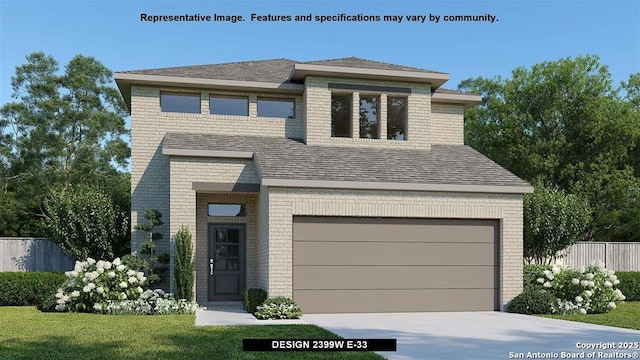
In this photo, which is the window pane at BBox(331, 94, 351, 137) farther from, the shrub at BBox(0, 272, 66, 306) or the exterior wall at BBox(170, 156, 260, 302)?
the shrub at BBox(0, 272, 66, 306)

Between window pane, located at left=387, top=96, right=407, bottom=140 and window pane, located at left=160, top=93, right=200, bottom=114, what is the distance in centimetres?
606

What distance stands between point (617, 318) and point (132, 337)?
36.7 feet

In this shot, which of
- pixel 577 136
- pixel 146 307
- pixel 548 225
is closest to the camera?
pixel 146 307

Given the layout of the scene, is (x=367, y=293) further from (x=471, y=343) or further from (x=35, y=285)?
(x=35, y=285)

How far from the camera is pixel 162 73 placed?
61.4 feet

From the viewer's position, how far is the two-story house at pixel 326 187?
1595 cm

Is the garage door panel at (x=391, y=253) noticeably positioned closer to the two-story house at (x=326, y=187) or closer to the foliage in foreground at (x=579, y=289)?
the two-story house at (x=326, y=187)

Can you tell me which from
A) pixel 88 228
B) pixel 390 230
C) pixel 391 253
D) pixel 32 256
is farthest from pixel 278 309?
pixel 32 256

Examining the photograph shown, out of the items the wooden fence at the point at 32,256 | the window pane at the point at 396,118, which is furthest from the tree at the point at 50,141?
the window pane at the point at 396,118

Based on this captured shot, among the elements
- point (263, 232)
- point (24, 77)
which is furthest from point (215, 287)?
point (24, 77)

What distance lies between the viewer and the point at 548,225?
21312mm

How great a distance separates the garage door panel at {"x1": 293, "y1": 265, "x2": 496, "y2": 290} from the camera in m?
15.8

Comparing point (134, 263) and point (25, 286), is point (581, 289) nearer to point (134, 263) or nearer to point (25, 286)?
point (134, 263)

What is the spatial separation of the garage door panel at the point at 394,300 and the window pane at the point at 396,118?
5.39 metres
